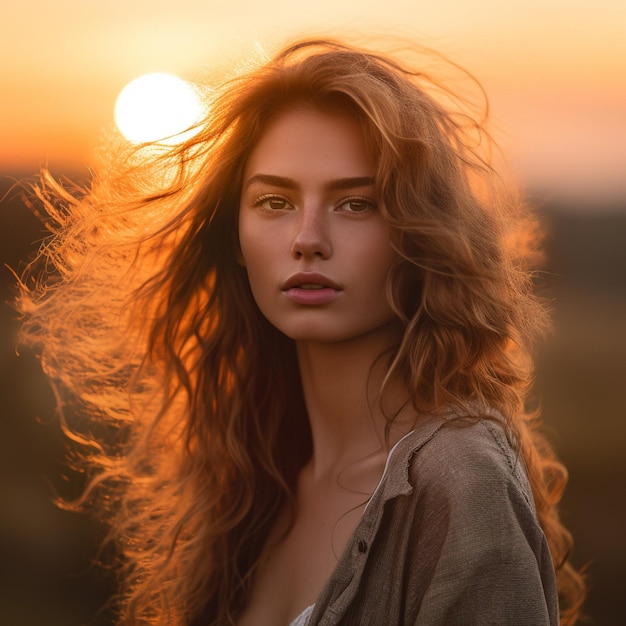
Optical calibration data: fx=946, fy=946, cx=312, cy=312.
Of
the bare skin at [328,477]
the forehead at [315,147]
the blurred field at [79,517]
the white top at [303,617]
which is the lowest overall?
the blurred field at [79,517]

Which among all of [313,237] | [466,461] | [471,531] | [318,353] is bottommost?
[471,531]

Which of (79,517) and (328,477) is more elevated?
(328,477)

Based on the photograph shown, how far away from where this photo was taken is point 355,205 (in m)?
2.52

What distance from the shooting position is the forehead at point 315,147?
2514 millimetres

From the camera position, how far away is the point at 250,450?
3.15 m

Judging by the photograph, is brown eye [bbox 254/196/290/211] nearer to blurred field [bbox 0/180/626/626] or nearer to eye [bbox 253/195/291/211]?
eye [bbox 253/195/291/211]

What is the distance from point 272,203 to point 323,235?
0.76 ft

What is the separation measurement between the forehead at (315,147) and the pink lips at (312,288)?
0.27 m

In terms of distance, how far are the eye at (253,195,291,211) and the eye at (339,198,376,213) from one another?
0.55 ft

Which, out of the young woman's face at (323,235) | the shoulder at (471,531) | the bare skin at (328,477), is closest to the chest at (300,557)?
the bare skin at (328,477)

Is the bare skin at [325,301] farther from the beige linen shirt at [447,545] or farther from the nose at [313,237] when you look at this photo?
the beige linen shirt at [447,545]

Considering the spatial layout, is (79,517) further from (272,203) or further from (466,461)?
(466,461)

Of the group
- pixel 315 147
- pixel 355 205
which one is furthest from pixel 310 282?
pixel 315 147

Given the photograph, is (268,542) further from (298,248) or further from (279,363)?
(298,248)
